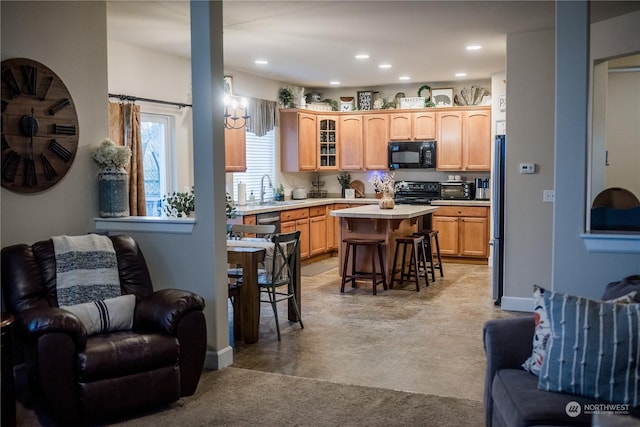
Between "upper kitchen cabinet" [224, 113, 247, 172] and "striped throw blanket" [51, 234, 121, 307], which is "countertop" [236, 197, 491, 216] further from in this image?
"striped throw blanket" [51, 234, 121, 307]

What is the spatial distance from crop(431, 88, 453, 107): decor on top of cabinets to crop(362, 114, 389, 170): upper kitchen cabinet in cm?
78

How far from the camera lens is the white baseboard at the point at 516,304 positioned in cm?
598

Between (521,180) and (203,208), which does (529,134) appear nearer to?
(521,180)

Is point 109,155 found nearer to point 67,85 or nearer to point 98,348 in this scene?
point 67,85

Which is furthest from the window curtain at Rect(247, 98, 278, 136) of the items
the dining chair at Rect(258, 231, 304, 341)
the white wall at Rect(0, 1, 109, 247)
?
the white wall at Rect(0, 1, 109, 247)

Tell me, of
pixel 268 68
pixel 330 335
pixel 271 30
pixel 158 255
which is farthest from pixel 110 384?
pixel 268 68

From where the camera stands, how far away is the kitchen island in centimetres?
678

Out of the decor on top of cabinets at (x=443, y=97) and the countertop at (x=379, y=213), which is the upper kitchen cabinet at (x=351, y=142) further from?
the countertop at (x=379, y=213)

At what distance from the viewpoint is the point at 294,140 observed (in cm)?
913

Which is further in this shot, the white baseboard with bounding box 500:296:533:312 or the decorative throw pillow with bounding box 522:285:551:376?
the white baseboard with bounding box 500:296:533:312

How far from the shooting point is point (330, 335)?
16.8 ft

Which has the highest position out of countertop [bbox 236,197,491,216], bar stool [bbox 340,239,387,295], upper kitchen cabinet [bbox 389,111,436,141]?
upper kitchen cabinet [bbox 389,111,436,141]

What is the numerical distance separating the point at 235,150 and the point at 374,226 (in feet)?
6.65

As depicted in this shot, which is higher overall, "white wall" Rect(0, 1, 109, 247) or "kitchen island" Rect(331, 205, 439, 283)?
"white wall" Rect(0, 1, 109, 247)
